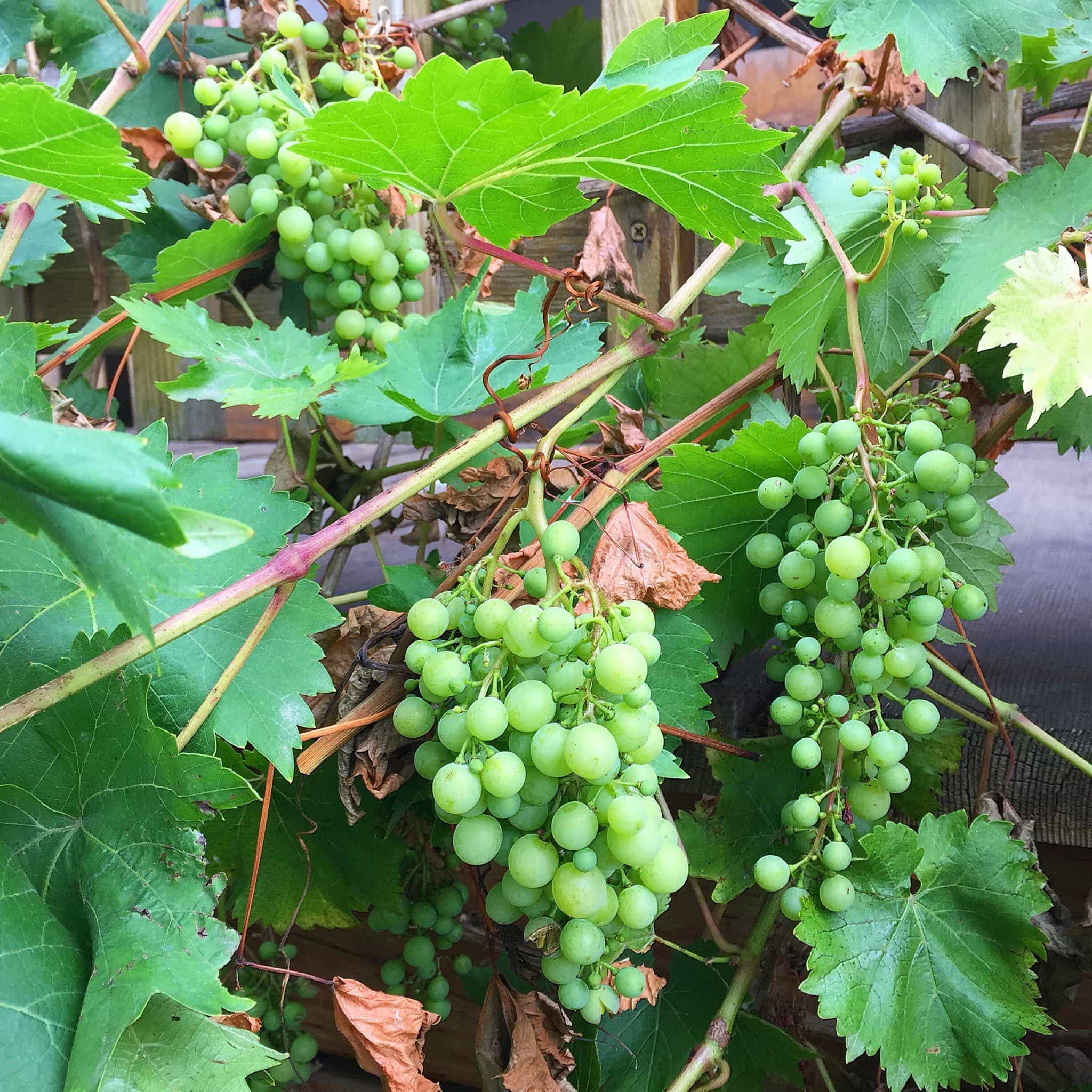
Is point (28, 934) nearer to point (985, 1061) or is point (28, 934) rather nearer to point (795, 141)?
point (985, 1061)

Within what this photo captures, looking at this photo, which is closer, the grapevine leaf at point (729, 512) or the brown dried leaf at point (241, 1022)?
Result: the brown dried leaf at point (241, 1022)

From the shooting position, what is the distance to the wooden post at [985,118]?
2.93ft

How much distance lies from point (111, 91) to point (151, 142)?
155mm

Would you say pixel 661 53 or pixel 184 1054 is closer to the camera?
pixel 184 1054

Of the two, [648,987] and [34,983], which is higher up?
[34,983]

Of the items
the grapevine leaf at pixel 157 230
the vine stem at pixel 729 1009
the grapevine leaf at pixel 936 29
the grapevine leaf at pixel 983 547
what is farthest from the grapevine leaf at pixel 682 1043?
the grapevine leaf at pixel 157 230

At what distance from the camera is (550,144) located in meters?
0.50

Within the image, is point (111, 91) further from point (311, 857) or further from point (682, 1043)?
point (682, 1043)

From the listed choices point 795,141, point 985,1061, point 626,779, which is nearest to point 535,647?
point 626,779

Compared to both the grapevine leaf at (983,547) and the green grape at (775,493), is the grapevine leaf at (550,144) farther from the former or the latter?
the grapevine leaf at (983,547)

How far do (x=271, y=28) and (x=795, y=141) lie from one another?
57 cm

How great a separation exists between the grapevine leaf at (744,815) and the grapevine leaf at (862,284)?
11.4 inches

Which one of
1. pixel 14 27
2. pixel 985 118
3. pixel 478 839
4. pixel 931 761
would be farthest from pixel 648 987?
pixel 14 27

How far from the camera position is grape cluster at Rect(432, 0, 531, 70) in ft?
4.27
